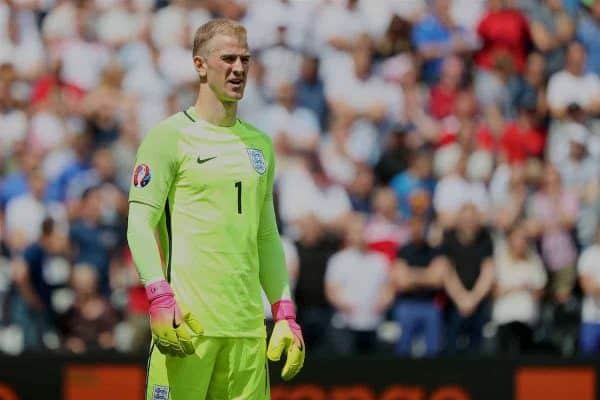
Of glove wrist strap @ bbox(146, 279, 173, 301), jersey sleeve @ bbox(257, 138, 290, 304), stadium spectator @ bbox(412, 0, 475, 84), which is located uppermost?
stadium spectator @ bbox(412, 0, 475, 84)

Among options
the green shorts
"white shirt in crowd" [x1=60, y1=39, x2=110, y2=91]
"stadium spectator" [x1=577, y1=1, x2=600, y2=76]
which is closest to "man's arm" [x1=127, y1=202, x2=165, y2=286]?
the green shorts

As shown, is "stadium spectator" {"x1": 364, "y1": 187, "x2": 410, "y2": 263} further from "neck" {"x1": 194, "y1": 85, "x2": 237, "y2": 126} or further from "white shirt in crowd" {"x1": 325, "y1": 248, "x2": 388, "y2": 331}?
"neck" {"x1": 194, "y1": 85, "x2": 237, "y2": 126}

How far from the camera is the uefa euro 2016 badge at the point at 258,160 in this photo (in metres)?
6.62

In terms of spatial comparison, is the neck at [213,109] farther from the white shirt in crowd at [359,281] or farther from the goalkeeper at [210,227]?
the white shirt in crowd at [359,281]

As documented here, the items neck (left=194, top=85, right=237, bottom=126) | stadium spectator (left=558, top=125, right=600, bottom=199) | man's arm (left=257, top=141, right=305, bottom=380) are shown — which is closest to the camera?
neck (left=194, top=85, right=237, bottom=126)

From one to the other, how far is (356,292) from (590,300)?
2309mm

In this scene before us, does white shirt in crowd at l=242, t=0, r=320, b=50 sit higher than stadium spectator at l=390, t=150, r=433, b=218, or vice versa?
white shirt in crowd at l=242, t=0, r=320, b=50

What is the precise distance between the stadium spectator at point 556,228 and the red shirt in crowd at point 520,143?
0.69 m

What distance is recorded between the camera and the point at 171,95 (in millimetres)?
15141

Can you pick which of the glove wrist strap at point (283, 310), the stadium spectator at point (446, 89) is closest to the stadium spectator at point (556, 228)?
the stadium spectator at point (446, 89)

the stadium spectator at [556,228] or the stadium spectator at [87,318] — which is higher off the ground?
the stadium spectator at [556,228]

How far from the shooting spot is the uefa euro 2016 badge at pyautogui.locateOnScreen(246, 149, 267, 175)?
6.62 m

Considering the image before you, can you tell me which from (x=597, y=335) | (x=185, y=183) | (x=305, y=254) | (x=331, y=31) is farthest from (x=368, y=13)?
(x=185, y=183)

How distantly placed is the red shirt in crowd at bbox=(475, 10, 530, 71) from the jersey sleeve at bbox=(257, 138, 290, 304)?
31.8ft
